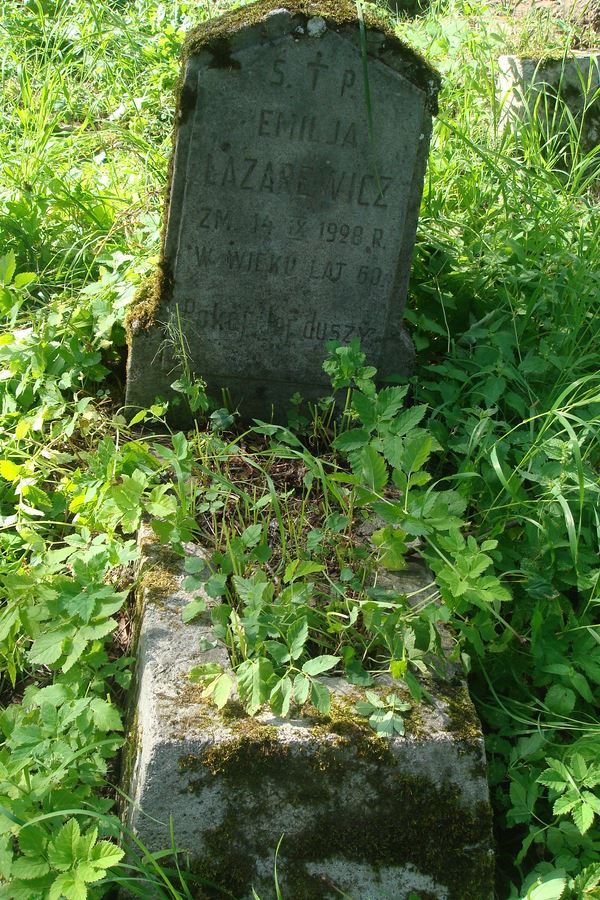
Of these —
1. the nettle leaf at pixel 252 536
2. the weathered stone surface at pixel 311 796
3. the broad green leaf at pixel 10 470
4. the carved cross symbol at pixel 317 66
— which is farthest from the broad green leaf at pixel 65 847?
the carved cross symbol at pixel 317 66

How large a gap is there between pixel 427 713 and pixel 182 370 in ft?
4.24

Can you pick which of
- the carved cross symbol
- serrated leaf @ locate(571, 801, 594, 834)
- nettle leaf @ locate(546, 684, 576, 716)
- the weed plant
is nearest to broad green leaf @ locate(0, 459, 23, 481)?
the weed plant

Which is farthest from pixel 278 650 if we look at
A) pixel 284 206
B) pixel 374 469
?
pixel 284 206

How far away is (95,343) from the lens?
2.77 m

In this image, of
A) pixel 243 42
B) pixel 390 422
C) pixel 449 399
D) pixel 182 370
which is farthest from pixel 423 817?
pixel 243 42

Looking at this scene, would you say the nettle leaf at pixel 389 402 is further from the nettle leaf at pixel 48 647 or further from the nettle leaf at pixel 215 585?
the nettle leaf at pixel 48 647

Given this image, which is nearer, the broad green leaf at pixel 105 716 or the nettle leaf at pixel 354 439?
the broad green leaf at pixel 105 716

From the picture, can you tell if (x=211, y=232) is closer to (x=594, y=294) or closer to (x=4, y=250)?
(x=4, y=250)

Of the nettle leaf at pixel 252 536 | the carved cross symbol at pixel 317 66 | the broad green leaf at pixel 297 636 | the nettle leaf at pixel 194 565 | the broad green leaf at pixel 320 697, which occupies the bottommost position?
the broad green leaf at pixel 320 697

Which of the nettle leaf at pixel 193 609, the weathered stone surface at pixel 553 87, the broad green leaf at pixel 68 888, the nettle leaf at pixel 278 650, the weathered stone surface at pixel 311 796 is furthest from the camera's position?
the weathered stone surface at pixel 553 87

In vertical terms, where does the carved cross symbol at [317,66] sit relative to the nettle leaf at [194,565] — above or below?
above

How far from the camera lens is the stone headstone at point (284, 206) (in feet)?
7.72

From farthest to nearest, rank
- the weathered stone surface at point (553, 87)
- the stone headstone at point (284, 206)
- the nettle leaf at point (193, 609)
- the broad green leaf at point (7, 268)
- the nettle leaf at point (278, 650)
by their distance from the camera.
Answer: the weathered stone surface at point (553, 87) → the broad green leaf at point (7, 268) → the stone headstone at point (284, 206) → the nettle leaf at point (193, 609) → the nettle leaf at point (278, 650)

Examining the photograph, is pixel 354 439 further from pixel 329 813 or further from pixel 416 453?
pixel 329 813
